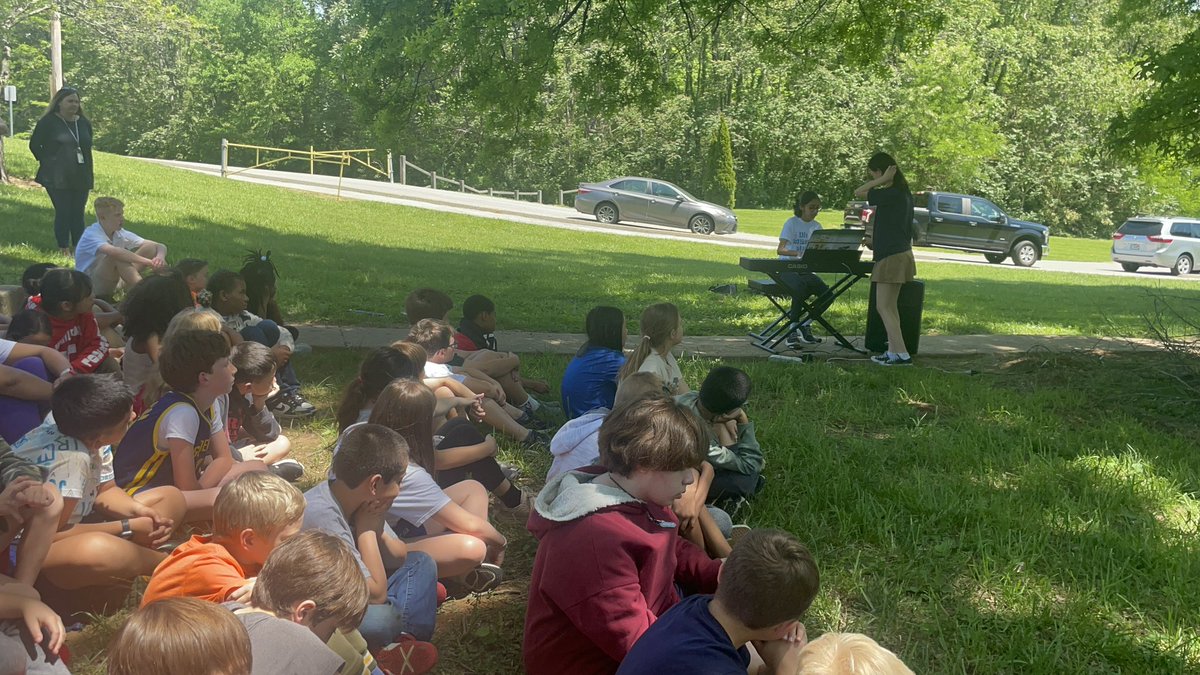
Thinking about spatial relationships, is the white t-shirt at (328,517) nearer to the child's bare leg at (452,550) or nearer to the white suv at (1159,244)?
the child's bare leg at (452,550)

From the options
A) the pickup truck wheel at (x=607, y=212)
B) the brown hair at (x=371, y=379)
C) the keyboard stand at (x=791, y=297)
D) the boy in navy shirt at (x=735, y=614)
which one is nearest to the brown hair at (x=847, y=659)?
the boy in navy shirt at (x=735, y=614)

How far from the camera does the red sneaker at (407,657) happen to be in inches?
136

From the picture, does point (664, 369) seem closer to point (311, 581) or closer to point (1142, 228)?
point (311, 581)

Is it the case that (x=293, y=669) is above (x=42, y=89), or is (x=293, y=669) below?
below

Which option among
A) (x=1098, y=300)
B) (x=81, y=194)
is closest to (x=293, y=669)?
(x=81, y=194)

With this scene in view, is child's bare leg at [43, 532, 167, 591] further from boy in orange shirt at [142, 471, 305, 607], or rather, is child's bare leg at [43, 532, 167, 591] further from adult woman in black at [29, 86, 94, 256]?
adult woman in black at [29, 86, 94, 256]

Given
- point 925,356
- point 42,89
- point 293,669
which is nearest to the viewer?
point 293,669

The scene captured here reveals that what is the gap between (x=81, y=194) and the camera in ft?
37.0

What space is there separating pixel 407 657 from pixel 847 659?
180 cm

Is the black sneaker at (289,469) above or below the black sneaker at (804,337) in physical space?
below

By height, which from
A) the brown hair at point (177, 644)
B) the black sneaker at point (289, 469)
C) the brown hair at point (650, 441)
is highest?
the brown hair at point (650, 441)

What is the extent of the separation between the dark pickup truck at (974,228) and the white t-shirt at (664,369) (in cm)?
2376

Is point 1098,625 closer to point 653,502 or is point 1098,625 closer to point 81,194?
point 653,502

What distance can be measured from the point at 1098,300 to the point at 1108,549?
545 inches
